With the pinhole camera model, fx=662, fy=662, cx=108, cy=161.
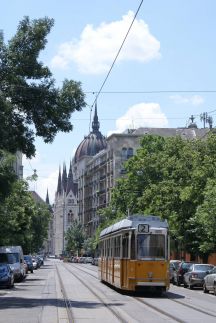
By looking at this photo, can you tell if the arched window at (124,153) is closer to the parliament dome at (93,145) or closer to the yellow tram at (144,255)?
the parliament dome at (93,145)

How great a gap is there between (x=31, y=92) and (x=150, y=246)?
8157 millimetres

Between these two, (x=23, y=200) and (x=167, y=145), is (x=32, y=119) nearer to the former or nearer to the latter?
(x=23, y=200)

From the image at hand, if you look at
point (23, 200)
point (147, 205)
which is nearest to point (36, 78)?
point (23, 200)

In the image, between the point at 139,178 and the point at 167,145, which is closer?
the point at 167,145

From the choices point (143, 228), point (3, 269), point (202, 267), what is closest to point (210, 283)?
point (143, 228)

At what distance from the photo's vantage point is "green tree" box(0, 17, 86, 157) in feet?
85.3

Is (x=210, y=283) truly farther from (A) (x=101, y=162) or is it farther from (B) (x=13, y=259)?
(A) (x=101, y=162)

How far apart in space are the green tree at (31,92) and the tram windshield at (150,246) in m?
5.70

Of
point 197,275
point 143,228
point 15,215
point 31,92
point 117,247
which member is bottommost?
point 197,275

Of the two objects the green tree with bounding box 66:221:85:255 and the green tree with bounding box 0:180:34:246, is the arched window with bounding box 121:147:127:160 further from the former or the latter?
the green tree with bounding box 0:180:34:246

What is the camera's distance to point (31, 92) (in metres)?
26.1

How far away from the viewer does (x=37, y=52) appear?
86.7ft

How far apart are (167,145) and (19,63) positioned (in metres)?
37.8

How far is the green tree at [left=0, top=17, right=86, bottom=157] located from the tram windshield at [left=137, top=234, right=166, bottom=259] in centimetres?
570
